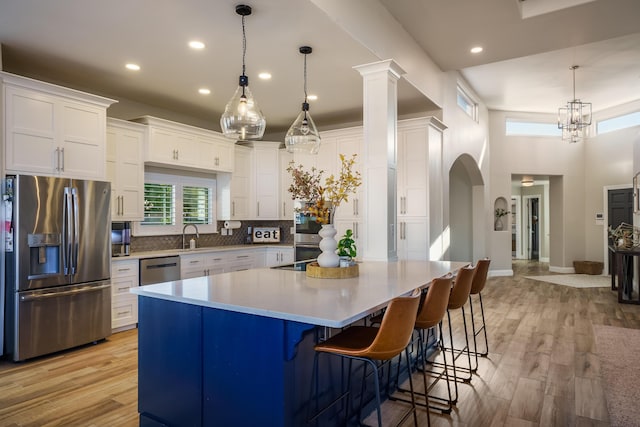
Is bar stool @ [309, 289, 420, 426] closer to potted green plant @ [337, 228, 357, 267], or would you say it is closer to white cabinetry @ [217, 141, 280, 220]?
potted green plant @ [337, 228, 357, 267]

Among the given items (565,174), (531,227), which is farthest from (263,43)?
(531,227)

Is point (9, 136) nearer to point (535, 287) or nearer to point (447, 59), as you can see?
point (447, 59)

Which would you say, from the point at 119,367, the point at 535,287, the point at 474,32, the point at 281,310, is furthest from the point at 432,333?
the point at 535,287

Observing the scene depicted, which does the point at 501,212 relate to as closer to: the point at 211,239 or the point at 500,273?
the point at 500,273

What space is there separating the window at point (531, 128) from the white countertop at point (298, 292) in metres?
7.82

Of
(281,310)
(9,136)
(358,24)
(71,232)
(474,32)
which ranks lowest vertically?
(281,310)

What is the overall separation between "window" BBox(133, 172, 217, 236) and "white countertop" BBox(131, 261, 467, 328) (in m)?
3.04

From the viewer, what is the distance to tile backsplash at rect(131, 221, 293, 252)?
551cm

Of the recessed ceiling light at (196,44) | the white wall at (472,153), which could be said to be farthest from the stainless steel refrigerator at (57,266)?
the white wall at (472,153)

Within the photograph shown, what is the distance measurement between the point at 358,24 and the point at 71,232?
3364mm

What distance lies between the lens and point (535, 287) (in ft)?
25.6

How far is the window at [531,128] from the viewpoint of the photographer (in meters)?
9.73

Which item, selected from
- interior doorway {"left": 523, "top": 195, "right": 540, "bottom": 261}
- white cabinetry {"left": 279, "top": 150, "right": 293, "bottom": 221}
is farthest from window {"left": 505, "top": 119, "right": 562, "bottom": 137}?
white cabinetry {"left": 279, "top": 150, "right": 293, "bottom": 221}

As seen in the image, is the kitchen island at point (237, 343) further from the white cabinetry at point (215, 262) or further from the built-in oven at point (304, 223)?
the built-in oven at point (304, 223)
